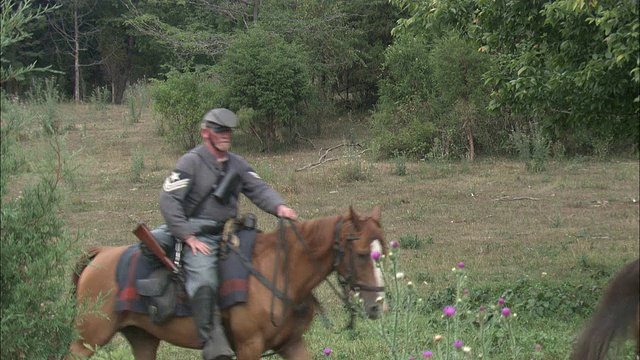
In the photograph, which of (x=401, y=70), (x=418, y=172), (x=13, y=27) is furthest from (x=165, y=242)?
(x=401, y=70)

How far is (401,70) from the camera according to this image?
77.8 ft

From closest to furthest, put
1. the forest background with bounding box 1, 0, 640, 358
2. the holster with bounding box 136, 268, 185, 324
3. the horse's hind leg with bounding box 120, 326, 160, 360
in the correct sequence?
the forest background with bounding box 1, 0, 640, 358 → the holster with bounding box 136, 268, 185, 324 → the horse's hind leg with bounding box 120, 326, 160, 360

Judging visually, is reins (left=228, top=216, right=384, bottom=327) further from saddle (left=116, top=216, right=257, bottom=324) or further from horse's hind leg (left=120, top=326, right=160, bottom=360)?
horse's hind leg (left=120, top=326, right=160, bottom=360)

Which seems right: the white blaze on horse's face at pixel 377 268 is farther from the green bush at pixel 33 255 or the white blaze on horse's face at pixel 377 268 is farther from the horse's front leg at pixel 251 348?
the green bush at pixel 33 255

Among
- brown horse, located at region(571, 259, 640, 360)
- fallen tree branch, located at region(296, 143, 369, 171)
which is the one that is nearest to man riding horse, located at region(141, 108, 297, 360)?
brown horse, located at region(571, 259, 640, 360)

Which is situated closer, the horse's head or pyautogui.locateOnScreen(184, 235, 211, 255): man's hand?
the horse's head

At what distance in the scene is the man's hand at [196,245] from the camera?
5.69 metres

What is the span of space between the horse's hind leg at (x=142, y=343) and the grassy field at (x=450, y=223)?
210mm

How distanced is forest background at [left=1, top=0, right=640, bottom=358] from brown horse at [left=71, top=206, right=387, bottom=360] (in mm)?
1213

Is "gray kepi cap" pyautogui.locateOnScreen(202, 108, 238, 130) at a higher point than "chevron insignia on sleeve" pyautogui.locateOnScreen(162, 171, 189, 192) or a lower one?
higher

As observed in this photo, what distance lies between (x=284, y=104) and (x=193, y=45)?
3728 mm

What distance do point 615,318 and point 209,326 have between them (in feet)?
8.99

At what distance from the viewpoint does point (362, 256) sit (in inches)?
216

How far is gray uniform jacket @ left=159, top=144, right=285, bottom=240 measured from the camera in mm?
5730
